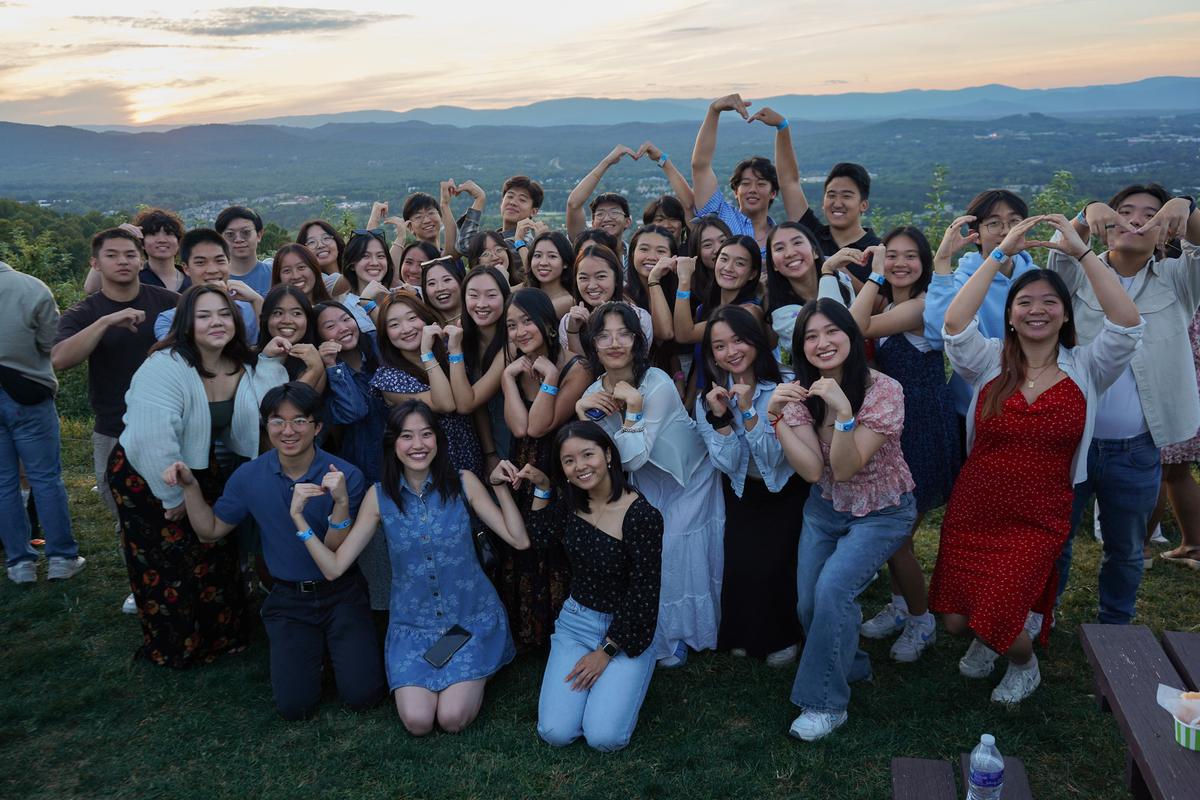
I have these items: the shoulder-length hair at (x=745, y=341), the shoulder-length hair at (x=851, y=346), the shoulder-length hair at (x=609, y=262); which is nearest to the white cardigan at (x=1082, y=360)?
the shoulder-length hair at (x=851, y=346)

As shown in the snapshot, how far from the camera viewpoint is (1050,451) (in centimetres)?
399

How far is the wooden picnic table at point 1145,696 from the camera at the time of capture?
2.51 meters

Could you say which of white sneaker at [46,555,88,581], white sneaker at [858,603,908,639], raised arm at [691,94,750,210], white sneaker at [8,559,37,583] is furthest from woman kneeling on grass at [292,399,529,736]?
raised arm at [691,94,750,210]

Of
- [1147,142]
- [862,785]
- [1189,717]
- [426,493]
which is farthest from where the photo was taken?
[1147,142]

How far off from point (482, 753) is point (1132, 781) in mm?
2780

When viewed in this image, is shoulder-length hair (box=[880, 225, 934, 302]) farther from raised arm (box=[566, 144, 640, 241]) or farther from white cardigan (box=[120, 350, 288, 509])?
white cardigan (box=[120, 350, 288, 509])

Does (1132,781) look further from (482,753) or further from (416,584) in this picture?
(416,584)

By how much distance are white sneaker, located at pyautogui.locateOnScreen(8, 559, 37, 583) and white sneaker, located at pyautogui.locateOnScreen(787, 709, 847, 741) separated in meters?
5.20

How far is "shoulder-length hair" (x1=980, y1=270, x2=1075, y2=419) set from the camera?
3.95 m

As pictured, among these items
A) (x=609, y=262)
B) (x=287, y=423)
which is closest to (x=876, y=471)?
(x=609, y=262)

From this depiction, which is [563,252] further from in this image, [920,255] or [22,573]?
[22,573]

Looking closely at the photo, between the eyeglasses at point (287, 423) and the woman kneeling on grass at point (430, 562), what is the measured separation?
0.41 meters

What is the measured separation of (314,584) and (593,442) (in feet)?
5.58

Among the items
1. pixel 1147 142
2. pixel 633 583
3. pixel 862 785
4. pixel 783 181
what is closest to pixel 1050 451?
pixel 862 785
